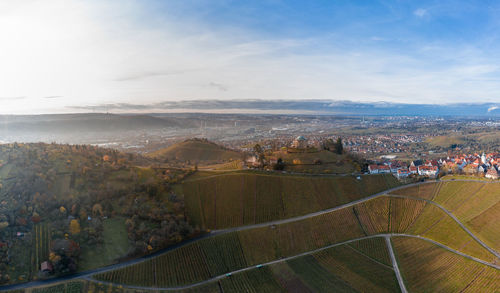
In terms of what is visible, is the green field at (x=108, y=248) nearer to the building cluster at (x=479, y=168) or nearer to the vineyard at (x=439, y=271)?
the vineyard at (x=439, y=271)

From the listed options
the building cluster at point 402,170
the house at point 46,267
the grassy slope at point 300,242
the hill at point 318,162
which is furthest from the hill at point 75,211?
the building cluster at point 402,170

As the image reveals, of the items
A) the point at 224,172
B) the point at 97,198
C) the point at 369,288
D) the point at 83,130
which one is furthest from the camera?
the point at 83,130

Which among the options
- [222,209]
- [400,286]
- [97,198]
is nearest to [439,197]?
[400,286]

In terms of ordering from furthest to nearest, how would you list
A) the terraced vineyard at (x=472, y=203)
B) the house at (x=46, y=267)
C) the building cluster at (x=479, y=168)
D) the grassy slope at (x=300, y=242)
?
1. the building cluster at (x=479, y=168)
2. the terraced vineyard at (x=472, y=203)
3. the grassy slope at (x=300, y=242)
4. the house at (x=46, y=267)

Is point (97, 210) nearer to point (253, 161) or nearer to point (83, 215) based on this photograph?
point (83, 215)

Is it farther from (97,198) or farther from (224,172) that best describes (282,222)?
(97,198)

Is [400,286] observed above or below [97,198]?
below
